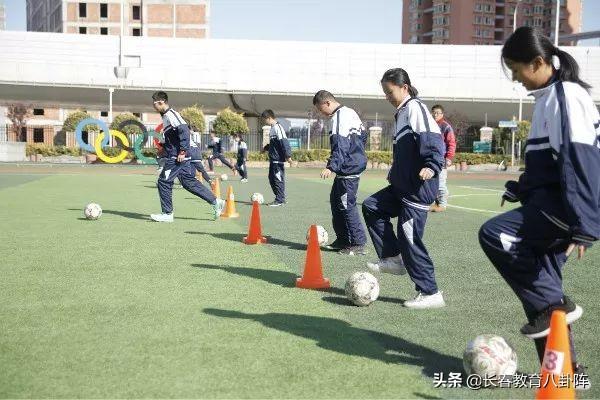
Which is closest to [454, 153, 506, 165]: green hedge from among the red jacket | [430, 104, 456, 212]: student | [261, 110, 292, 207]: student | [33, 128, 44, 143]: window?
[261, 110, 292, 207]: student

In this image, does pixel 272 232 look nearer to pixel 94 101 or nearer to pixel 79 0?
pixel 94 101

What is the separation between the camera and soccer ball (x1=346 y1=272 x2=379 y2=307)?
6086 millimetres

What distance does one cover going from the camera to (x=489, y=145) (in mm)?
54625

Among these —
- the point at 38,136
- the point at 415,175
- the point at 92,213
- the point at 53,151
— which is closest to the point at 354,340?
the point at 415,175

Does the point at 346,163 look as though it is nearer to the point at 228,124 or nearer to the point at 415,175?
the point at 415,175

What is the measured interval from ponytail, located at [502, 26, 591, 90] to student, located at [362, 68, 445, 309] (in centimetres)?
216

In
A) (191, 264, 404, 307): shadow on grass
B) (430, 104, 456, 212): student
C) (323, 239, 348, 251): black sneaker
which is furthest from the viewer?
(430, 104, 456, 212): student

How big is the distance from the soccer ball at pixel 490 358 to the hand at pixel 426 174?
6.95ft

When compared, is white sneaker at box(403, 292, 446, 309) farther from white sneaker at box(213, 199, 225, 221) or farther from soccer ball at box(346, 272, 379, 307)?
white sneaker at box(213, 199, 225, 221)

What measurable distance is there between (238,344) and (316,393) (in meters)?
1.08

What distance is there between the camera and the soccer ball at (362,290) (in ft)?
20.0

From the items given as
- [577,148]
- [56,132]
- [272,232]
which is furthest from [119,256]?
[56,132]

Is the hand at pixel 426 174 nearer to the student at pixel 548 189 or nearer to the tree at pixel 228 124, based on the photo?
the student at pixel 548 189

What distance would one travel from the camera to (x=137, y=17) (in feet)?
275
